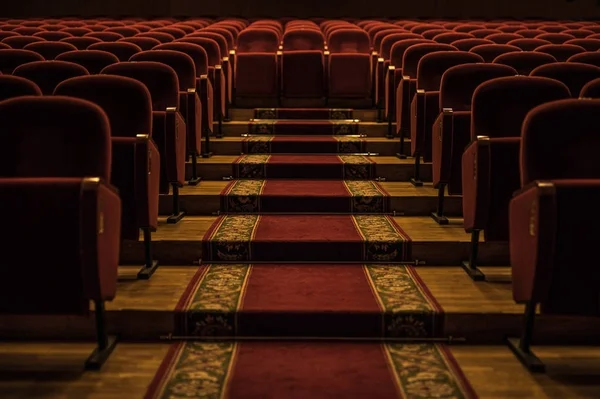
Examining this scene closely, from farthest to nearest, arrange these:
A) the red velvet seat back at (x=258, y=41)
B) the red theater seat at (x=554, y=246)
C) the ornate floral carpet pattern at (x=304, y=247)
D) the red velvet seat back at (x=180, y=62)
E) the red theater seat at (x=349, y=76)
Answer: the red velvet seat back at (x=258, y=41), the red theater seat at (x=349, y=76), the red velvet seat back at (x=180, y=62), the ornate floral carpet pattern at (x=304, y=247), the red theater seat at (x=554, y=246)

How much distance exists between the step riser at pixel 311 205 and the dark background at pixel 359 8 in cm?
318

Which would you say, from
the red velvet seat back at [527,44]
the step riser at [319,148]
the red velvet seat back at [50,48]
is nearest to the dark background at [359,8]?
the red velvet seat back at [527,44]

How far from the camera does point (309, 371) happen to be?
900 millimetres

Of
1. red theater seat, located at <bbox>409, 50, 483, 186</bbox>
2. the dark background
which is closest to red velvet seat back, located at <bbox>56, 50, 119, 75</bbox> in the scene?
red theater seat, located at <bbox>409, 50, 483, 186</bbox>

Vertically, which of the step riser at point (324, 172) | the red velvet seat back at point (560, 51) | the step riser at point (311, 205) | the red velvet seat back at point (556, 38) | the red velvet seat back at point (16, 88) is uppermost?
the red velvet seat back at point (556, 38)

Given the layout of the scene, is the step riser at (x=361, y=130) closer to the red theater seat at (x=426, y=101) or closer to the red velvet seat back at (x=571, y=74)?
the red theater seat at (x=426, y=101)

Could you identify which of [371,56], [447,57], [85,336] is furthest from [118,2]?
[85,336]

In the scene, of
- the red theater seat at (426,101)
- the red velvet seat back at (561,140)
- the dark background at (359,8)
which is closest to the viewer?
the red velvet seat back at (561,140)

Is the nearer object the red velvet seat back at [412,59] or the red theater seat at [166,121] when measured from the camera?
the red theater seat at [166,121]

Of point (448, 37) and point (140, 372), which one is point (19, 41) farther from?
point (140, 372)

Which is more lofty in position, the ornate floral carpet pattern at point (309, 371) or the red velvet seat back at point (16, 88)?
the red velvet seat back at point (16, 88)

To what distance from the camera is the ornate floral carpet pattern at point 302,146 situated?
1760mm

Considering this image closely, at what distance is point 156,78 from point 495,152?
0.65 metres

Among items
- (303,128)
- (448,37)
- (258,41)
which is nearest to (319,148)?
(303,128)
